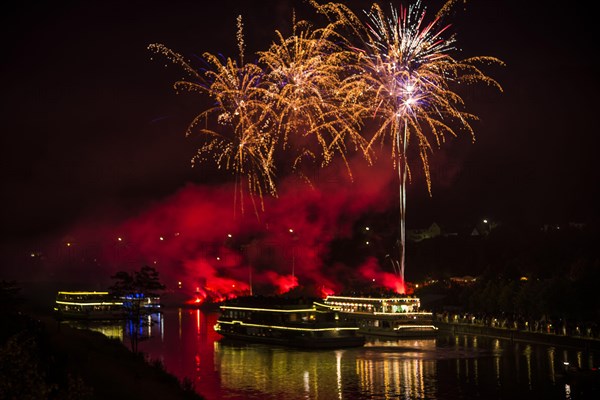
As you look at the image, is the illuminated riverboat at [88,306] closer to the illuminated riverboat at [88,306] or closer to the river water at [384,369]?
the illuminated riverboat at [88,306]

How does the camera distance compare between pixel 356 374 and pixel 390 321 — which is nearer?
pixel 356 374

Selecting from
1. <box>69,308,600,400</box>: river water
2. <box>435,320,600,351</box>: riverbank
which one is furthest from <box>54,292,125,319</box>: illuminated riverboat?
<box>435,320,600,351</box>: riverbank

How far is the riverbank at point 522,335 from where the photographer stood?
46.9 metres

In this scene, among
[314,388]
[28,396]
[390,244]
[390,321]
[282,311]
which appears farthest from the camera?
[390,244]

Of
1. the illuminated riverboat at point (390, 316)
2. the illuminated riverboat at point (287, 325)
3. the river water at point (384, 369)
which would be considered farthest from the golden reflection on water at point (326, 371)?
the illuminated riverboat at point (390, 316)

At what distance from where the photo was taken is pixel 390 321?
67.4 m

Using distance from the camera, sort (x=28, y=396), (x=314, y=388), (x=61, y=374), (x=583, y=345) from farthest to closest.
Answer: (x=583, y=345) < (x=314, y=388) < (x=61, y=374) < (x=28, y=396)

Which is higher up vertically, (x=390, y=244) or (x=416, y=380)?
(x=390, y=244)

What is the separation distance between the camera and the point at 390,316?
224 feet

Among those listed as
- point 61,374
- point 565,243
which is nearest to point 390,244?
point 565,243

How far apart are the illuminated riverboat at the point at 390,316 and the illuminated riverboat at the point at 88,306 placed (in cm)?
3474

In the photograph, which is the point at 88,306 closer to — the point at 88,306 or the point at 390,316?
the point at 88,306

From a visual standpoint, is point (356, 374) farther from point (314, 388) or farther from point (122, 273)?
point (122, 273)

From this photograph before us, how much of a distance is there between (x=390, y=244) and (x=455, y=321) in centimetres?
5585
